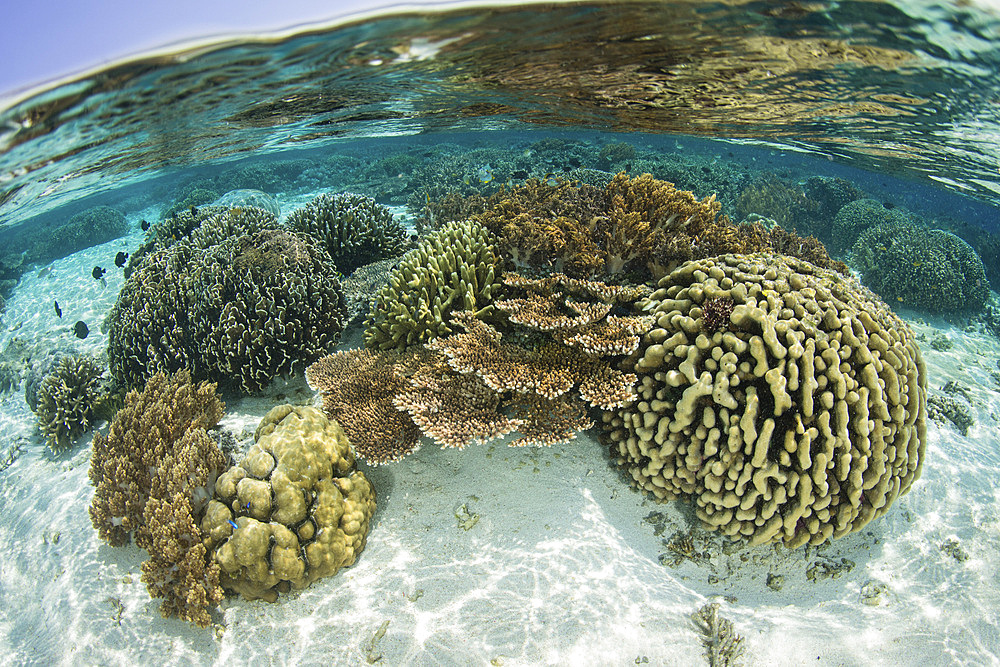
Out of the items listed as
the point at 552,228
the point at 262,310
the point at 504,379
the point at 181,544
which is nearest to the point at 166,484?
the point at 181,544

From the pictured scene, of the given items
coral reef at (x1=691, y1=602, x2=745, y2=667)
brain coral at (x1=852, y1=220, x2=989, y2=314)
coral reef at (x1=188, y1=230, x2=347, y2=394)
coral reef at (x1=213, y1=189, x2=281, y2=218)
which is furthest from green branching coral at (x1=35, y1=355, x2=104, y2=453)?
brain coral at (x1=852, y1=220, x2=989, y2=314)

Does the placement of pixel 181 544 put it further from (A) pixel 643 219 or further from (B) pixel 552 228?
(A) pixel 643 219

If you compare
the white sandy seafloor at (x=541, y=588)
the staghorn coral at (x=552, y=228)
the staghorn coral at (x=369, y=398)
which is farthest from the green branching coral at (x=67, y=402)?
the staghorn coral at (x=552, y=228)

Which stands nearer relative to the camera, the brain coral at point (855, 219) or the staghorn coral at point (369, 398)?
the staghorn coral at point (369, 398)

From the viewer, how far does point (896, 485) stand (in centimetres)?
399

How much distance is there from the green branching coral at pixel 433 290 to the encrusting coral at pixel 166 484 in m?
2.14

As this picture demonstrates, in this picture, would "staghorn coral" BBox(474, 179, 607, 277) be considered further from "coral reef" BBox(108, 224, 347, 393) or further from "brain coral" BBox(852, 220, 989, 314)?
"brain coral" BBox(852, 220, 989, 314)

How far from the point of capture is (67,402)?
662cm

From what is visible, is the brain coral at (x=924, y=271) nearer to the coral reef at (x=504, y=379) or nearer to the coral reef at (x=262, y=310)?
the coral reef at (x=504, y=379)

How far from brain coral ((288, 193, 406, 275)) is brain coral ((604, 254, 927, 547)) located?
5.74 meters

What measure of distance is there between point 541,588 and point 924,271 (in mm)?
15469

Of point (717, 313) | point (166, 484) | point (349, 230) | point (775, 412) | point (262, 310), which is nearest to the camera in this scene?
point (775, 412)

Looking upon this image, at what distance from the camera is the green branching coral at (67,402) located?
21.3 ft

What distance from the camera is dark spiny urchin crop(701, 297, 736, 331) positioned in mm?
3908
